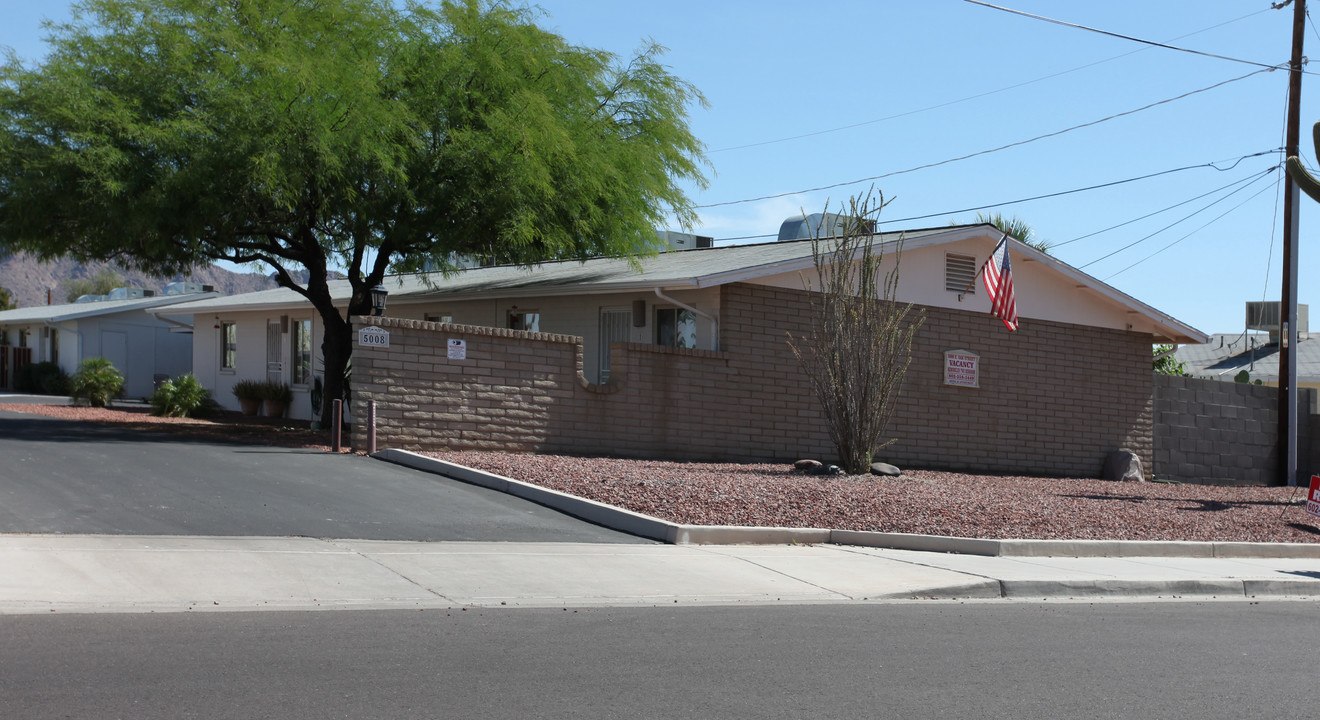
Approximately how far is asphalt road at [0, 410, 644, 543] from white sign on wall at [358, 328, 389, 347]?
159cm

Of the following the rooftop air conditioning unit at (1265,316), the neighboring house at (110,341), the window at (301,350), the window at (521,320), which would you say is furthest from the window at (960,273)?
the neighboring house at (110,341)

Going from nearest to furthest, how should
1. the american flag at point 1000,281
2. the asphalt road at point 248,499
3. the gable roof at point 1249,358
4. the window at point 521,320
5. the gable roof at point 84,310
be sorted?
the asphalt road at point 248,499, the american flag at point 1000,281, the window at point 521,320, the gable roof at point 84,310, the gable roof at point 1249,358

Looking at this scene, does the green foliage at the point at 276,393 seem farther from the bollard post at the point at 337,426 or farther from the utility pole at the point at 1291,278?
the utility pole at the point at 1291,278

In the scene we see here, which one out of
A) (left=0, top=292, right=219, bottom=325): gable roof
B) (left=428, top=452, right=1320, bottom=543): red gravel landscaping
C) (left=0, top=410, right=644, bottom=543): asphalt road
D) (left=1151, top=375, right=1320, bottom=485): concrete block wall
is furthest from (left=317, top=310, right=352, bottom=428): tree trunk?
(left=0, top=292, right=219, bottom=325): gable roof

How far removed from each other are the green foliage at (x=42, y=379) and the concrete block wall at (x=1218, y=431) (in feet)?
105

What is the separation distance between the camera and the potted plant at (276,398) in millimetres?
27156

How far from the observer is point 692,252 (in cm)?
2597

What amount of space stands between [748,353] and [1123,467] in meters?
8.95

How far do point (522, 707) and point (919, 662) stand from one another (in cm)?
266

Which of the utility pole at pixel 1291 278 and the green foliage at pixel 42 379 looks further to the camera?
the green foliage at pixel 42 379

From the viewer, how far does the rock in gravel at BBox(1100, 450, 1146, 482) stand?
23.7m

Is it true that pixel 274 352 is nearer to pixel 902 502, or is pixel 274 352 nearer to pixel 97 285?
pixel 902 502

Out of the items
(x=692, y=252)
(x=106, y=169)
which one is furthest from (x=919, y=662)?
(x=692, y=252)

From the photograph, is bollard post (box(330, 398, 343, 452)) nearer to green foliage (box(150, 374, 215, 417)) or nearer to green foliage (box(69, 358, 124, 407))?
green foliage (box(150, 374, 215, 417))
